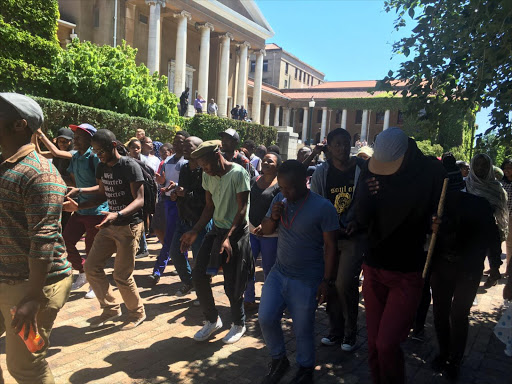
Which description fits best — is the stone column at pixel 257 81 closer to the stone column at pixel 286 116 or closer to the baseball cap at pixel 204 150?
the stone column at pixel 286 116

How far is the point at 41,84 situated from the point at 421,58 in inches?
552

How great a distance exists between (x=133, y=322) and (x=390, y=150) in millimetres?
3204

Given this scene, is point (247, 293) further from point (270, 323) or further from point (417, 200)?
point (417, 200)

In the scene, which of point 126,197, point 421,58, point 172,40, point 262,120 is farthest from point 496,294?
point 262,120

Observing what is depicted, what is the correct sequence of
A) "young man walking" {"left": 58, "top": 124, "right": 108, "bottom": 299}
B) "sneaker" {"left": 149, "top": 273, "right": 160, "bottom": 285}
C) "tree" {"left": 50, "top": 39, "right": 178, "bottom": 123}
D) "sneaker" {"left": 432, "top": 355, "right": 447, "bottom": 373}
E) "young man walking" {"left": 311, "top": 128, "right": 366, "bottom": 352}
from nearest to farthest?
"sneaker" {"left": 432, "top": 355, "right": 447, "bottom": 373}
"young man walking" {"left": 311, "top": 128, "right": 366, "bottom": 352}
"young man walking" {"left": 58, "top": 124, "right": 108, "bottom": 299}
"sneaker" {"left": 149, "top": 273, "right": 160, "bottom": 285}
"tree" {"left": 50, "top": 39, "right": 178, "bottom": 123}

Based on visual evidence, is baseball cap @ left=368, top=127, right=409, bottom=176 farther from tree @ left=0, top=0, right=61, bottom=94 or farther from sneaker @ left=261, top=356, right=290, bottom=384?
tree @ left=0, top=0, right=61, bottom=94

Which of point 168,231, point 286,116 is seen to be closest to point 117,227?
point 168,231

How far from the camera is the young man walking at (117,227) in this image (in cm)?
409

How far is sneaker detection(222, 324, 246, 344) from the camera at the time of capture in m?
4.02

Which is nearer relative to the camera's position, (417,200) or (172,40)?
(417,200)

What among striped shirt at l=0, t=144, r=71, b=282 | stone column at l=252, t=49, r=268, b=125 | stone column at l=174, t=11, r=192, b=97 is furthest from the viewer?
stone column at l=252, t=49, r=268, b=125

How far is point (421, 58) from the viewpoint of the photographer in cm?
476

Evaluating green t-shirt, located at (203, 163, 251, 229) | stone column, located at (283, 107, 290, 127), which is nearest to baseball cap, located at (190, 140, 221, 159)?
green t-shirt, located at (203, 163, 251, 229)

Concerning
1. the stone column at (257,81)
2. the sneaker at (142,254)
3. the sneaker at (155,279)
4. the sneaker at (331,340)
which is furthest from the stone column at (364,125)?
the sneaker at (331,340)
